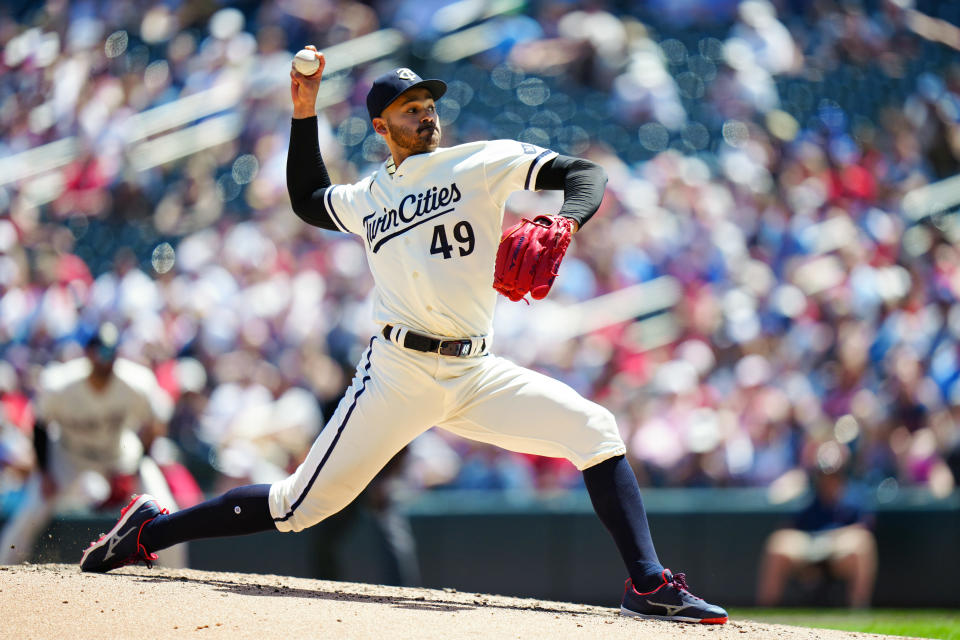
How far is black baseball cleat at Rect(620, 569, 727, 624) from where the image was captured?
3471 millimetres

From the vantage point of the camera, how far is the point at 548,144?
10.9m

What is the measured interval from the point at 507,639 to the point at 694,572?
469 cm

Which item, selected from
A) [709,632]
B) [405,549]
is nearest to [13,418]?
[405,549]

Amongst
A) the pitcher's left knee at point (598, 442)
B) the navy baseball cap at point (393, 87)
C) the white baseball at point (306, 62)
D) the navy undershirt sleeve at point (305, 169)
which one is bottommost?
the pitcher's left knee at point (598, 442)

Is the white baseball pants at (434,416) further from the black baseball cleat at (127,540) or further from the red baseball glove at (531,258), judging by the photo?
the black baseball cleat at (127,540)

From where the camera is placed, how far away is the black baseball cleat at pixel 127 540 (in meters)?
3.94

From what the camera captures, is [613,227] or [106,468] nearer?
[106,468]

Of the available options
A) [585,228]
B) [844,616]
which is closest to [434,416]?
[844,616]

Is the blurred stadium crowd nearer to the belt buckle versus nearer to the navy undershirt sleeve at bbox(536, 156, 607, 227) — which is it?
the belt buckle

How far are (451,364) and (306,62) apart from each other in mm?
1125

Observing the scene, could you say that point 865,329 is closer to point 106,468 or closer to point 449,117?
point 449,117

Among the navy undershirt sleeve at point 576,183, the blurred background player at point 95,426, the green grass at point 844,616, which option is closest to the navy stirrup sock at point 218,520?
the navy undershirt sleeve at point 576,183

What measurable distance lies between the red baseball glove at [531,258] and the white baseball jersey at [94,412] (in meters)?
3.33

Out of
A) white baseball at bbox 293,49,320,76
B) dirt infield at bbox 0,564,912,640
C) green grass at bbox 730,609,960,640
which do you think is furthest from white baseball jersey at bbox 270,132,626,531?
green grass at bbox 730,609,960,640
